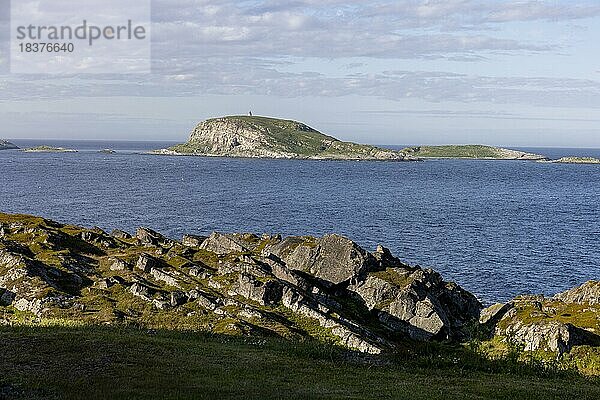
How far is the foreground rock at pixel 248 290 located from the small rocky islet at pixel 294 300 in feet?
0.41

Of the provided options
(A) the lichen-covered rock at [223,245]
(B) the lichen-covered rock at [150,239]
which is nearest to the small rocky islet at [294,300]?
(A) the lichen-covered rock at [223,245]

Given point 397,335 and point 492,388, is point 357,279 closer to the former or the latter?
point 397,335

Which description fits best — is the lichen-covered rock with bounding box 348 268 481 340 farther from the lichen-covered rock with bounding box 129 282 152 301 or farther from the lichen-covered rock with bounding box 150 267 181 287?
the lichen-covered rock with bounding box 129 282 152 301

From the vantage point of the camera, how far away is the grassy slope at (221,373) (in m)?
32.9

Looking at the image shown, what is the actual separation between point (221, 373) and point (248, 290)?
25596 mm

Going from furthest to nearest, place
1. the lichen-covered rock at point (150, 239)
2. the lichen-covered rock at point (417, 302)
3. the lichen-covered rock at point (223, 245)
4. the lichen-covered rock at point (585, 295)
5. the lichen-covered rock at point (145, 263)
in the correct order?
the lichen-covered rock at point (150, 239), the lichen-covered rock at point (223, 245), the lichen-covered rock at point (145, 263), the lichen-covered rock at point (585, 295), the lichen-covered rock at point (417, 302)

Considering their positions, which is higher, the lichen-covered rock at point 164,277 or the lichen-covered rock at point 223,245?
the lichen-covered rock at point 223,245

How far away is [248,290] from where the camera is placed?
206 ft

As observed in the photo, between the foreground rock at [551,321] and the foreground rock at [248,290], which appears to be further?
the foreground rock at [248,290]

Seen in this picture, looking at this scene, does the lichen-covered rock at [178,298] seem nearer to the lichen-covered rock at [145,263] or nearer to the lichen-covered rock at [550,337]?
the lichen-covered rock at [145,263]

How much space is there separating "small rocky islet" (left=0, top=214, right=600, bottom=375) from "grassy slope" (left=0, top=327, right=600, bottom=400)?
22.9 feet

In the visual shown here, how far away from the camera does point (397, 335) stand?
58.2 metres

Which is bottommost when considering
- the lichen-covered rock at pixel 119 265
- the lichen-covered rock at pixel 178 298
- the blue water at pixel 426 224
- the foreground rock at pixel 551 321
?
the blue water at pixel 426 224

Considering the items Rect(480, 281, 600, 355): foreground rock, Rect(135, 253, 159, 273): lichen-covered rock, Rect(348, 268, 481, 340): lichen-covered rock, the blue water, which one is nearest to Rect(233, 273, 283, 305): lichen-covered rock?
Rect(348, 268, 481, 340): lichen-covered rock
